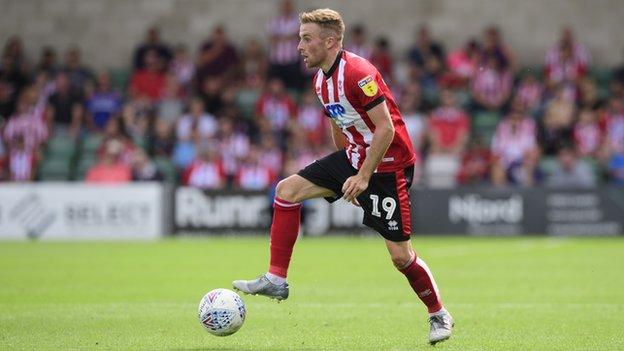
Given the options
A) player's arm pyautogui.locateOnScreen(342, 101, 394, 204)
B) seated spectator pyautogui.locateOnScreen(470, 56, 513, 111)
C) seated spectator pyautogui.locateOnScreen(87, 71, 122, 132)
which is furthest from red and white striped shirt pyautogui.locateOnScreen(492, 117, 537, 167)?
player's arm pyautogui.locateOnScreen(342, 101, 394, 204)

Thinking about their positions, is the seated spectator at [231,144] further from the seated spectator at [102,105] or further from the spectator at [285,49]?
the seated spectator at [102,105]

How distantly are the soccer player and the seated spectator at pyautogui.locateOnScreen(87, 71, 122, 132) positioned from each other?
1627cm

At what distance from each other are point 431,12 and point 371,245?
327 inches

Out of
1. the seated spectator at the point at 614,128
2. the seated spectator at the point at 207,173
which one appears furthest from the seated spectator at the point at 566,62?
the seated spectator at the point at 207,173

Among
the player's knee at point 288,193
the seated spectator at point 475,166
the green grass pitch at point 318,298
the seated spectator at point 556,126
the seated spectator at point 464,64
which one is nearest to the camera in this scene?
the green grass pitch at point 318,298

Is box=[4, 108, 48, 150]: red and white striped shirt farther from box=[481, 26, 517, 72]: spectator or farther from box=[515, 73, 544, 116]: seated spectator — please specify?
box=[515, 73, 544, 116]: seated spectator

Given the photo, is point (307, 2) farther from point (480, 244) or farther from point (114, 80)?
point (480, 244)

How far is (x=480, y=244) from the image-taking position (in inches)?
771

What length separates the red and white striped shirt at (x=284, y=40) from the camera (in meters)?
24.2

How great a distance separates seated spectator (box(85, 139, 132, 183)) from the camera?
21.9 m

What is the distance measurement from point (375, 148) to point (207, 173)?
14.4 meters

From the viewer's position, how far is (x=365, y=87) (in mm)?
7695

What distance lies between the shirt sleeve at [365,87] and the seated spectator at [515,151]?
14.1 meters

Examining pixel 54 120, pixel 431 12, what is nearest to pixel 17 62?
pixel 54 120
